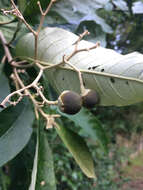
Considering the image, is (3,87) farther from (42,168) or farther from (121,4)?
(121,4)

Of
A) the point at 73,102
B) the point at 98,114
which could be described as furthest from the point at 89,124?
the point at 98,114

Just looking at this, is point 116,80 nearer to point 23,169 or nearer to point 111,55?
point 111,55

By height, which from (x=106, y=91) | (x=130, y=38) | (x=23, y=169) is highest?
(x=106, y=91)

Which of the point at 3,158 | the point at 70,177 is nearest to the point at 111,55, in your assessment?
the point at 3,158

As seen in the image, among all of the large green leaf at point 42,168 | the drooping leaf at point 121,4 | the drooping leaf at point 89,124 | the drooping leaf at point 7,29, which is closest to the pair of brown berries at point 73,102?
the large green leaf at point 42,168

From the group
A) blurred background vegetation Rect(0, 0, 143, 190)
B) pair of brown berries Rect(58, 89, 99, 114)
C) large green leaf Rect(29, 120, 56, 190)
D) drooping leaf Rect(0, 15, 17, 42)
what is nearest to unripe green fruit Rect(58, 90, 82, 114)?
pair of brown berries Rect(58, 89, 99, 114)

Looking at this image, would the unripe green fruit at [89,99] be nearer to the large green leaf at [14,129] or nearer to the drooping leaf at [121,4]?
the large green leaf at [14,129]
